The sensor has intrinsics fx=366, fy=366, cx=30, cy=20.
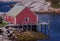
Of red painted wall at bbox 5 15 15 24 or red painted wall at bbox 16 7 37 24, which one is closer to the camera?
red painted wall at bbox 16 7 37 24

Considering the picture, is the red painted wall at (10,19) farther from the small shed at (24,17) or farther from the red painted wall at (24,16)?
the red painted wall at (24,16)

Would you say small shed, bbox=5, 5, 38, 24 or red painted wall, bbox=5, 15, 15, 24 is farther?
red painted wall, bbox=5, 15, 15, 24

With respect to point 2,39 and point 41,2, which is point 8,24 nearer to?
point 2,39

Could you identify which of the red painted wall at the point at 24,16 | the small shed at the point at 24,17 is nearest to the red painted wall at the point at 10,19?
the small shed at the point at 24,17

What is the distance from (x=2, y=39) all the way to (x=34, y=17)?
8701 millimetres

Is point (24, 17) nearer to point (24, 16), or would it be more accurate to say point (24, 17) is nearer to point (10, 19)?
point (24, 16)

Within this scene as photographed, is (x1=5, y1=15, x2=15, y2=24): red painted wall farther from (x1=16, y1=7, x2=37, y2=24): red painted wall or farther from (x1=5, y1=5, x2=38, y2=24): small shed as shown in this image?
(x1=16, y1=7, x2=37, y2=24): red painted wall

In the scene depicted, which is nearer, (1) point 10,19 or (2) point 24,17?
(2) point 24,17

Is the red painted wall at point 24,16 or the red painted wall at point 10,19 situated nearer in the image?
the red painted wall at point 24,16

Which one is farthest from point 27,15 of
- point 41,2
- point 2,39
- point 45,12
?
point 41,2

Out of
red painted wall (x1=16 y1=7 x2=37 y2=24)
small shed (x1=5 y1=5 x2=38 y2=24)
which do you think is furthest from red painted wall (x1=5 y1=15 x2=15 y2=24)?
red painted wall (x1=16 y1=7 x2=37 y2=24)

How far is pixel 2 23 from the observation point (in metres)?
63.8

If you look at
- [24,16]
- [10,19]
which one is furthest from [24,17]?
[10,19]

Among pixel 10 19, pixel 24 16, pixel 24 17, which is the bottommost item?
Result: pixel 10 19
